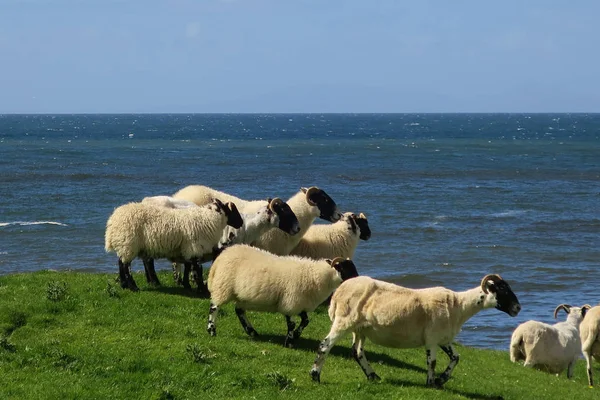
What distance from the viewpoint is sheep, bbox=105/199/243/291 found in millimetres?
14023

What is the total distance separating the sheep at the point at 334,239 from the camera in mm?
16234

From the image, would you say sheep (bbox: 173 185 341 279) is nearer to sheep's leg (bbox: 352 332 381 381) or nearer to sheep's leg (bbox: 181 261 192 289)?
sheep's leg (bbox: 181 261 192 289)

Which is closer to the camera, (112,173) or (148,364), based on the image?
(148,364)

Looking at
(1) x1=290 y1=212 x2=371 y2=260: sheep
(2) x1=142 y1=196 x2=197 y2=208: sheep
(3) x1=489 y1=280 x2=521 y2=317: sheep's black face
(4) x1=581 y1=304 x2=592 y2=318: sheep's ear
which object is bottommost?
(4) x1=581 y1=304 x2=592 y2=318: sheep's ear

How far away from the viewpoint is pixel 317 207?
16.8m

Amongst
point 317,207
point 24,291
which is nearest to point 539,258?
point 317,207

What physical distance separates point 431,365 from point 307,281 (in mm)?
2184

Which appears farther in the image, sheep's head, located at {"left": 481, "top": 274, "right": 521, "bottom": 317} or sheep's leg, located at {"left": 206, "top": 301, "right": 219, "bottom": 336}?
sheep's leg, located at {"left": 206, "top": 301, "right": 219, "bottom": 336}

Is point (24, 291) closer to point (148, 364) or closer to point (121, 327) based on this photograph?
point (121, 327)

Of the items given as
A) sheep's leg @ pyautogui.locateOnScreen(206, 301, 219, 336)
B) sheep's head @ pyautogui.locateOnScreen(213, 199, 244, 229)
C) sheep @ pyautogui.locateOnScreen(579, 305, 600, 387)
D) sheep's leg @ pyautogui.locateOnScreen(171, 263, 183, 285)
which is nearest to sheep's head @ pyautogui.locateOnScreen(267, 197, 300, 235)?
sheep's head @ pyautogui.locateOnScreen(213, 199, 244, 229)

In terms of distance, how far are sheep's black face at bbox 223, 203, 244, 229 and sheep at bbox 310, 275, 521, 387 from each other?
15.0ft

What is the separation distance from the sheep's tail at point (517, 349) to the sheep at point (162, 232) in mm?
5635

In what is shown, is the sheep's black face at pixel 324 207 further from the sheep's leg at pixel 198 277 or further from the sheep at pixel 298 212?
the sheep's leg at pixel 198 277

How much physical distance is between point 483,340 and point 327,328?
649 centimetres
